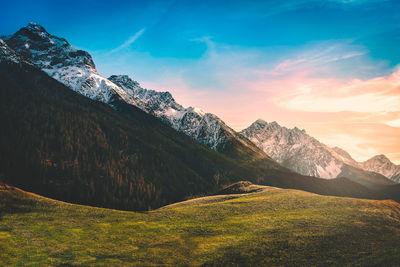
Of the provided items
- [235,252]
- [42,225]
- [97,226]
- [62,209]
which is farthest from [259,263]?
[62,209]

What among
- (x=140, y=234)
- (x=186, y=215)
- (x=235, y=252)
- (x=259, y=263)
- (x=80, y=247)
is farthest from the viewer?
(x=186, y=215)

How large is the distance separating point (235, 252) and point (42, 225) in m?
59.9

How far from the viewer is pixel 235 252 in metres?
54.9

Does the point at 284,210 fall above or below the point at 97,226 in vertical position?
above

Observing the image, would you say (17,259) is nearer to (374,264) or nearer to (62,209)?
(62,209)

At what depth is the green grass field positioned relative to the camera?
2064 inches

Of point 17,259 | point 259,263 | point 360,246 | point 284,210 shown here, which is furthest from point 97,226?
point 360,246

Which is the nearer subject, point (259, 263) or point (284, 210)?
point (259, 263)

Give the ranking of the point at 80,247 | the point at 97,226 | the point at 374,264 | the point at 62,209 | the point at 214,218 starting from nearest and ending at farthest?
the point at 374,264 → the point at 80,247 → the point at 97,226 → the point at 214,218 → the point at 62,209

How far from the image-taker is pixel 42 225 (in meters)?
77.3

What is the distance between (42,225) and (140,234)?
1276 inches

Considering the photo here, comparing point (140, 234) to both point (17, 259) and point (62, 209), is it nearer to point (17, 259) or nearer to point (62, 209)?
point (17, 259)

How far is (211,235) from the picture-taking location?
6675 cm

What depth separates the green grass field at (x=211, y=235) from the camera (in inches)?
2064
